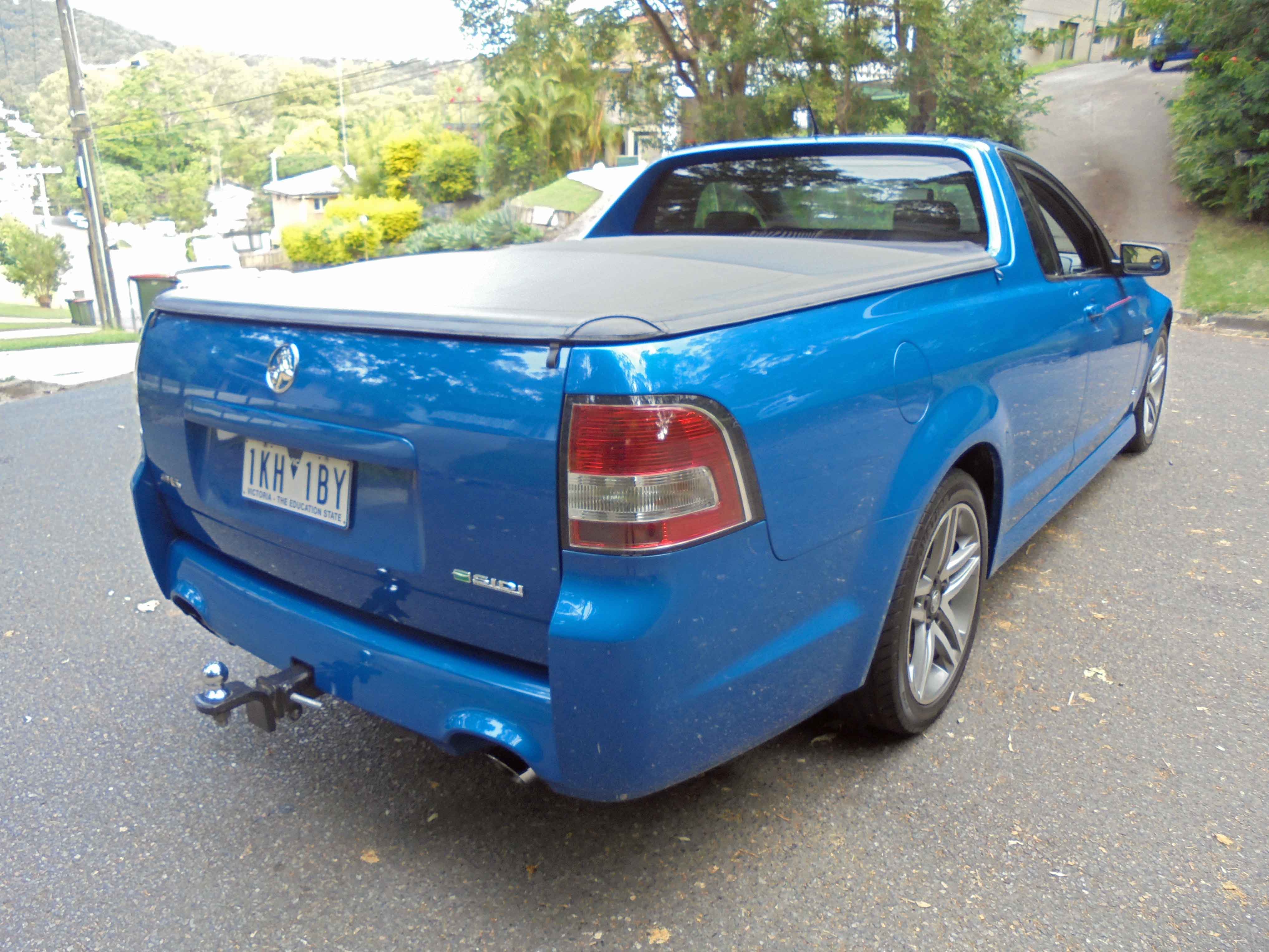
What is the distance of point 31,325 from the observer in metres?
31.8

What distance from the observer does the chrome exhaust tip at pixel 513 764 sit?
1.96 m

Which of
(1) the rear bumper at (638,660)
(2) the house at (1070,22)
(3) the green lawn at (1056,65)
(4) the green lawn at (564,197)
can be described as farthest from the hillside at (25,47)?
(1) the rear bumper at (638,660)

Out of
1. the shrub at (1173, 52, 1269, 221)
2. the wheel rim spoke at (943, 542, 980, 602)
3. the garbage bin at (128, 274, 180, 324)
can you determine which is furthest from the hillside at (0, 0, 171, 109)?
the wheel rim spoke at (943, 542, 980, 602)

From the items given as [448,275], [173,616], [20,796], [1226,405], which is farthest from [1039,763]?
[1226,405]

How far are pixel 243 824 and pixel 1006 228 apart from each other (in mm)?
2848

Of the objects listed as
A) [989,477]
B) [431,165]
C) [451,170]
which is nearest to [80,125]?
[431,165]

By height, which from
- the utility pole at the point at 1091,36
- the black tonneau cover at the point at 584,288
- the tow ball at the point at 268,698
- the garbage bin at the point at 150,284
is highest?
the utility pole at the point at 1091,36

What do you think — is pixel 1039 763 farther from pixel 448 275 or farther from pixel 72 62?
pixel 72 62

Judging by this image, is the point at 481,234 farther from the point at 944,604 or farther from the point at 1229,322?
the point at 944,604

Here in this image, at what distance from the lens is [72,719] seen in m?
2.97

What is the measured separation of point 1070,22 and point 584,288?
43332mm

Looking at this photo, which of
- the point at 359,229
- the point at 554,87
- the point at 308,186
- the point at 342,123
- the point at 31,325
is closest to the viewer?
the point at 554,87

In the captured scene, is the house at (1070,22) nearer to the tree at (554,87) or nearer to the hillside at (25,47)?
the tree at (554,87)

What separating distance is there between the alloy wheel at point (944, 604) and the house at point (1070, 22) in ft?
137
